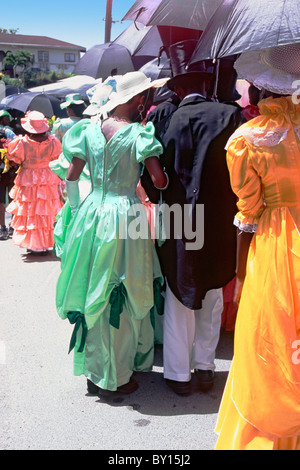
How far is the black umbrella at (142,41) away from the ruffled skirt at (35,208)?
2.01 meters

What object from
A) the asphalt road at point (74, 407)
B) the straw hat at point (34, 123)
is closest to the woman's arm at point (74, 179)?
the asphalt road at point (74, 407)

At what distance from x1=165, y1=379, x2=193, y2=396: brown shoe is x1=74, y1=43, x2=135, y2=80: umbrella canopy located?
447cm

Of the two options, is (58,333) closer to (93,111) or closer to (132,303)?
(132,303)

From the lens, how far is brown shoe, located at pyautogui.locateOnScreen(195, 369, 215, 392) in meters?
3.45

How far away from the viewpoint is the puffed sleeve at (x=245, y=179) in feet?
7.23

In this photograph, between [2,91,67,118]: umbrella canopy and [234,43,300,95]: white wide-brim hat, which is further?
[2,91,67,118]: umbrella canopy

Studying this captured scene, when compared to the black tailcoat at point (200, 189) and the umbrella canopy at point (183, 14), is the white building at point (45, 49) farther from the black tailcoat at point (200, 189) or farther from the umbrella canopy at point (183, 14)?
the black tailcoat at point (200, 189)

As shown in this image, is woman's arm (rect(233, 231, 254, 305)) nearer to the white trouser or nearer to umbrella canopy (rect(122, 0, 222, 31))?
the white trouser

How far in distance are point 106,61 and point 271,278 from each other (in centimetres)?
566

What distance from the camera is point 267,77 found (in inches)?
88.7

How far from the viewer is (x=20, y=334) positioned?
4414 millimetres

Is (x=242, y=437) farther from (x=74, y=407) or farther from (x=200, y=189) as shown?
(x=200, y=189)

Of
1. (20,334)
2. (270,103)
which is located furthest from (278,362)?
(20,334)

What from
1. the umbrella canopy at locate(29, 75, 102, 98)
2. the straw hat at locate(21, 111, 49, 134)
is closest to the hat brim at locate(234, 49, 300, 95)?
the straw hat at locate(21, 111, 49, 134)
